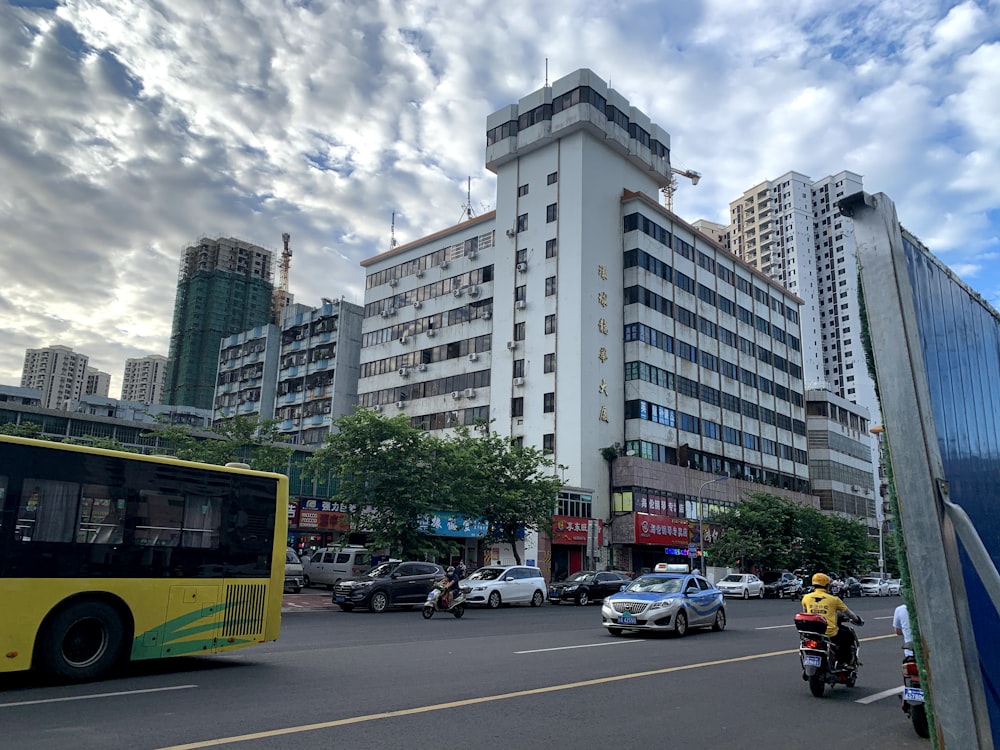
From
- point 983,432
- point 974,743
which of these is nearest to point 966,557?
point 974,743

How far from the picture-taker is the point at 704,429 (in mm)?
59719

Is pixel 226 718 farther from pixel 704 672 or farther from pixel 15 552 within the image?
pixel 704 672

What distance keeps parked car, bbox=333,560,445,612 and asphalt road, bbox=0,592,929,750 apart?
9915 millimetres

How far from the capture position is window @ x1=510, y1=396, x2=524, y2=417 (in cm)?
5434

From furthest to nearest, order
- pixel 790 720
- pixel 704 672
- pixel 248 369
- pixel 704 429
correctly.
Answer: pixel 248 369, pixel 704 429, pixel 704 672, pixel 790 720

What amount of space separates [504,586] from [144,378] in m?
185

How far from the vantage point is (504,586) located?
97.3ft

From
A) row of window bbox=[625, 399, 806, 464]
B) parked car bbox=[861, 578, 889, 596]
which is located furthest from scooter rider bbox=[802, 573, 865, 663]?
parked car bbox=[861, 578, 889, 596]

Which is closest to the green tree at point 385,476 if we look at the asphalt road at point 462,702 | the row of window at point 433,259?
the asphalt road at point 462,702

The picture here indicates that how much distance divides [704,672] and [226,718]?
7130 mm

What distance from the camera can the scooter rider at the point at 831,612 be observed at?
9.67 m

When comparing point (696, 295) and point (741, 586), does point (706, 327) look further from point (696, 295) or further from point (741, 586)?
point (741, 586)

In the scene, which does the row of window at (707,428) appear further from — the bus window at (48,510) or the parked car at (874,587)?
the bus window at (48,510)

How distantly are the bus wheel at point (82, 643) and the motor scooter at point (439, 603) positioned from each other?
13616 mm
